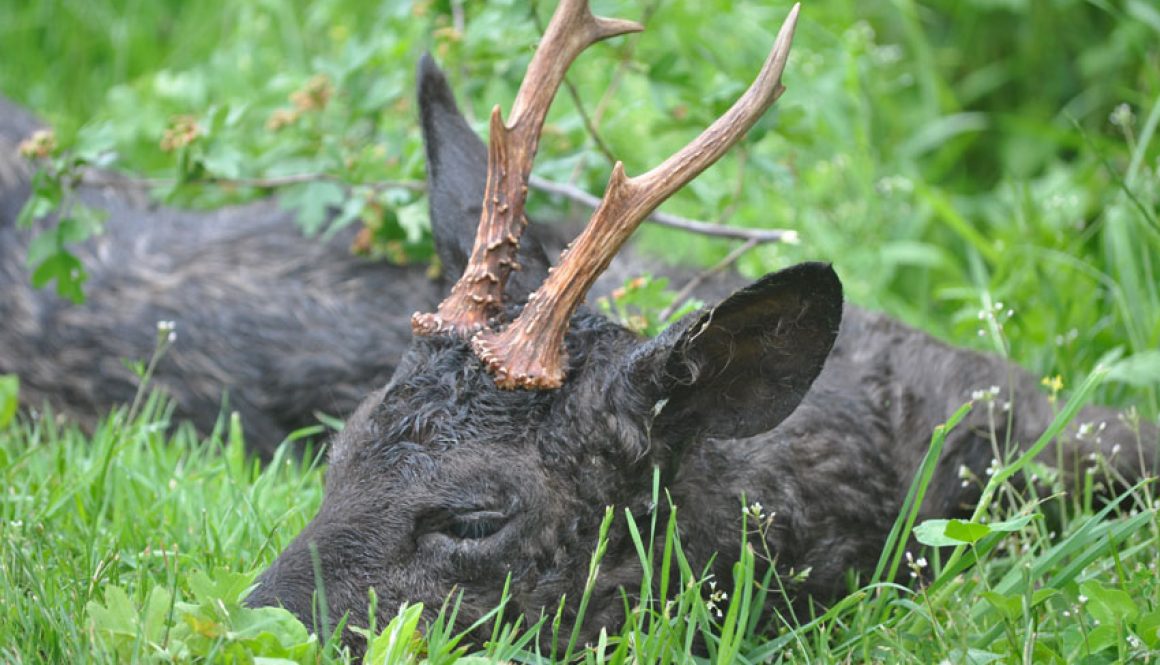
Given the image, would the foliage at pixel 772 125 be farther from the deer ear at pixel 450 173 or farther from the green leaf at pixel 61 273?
the deer ear at pixel 450 173

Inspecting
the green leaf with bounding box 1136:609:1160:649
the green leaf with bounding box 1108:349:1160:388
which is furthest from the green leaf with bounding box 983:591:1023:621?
the green leaf with bounding box 1108:349:1160:388

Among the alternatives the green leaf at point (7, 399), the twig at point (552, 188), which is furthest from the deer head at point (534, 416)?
the green leaf at point (7, 399)

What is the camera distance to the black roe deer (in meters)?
4.68

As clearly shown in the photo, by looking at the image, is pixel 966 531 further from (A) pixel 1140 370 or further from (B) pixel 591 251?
(A) pixel 1140 370

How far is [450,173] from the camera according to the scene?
3.56 metres

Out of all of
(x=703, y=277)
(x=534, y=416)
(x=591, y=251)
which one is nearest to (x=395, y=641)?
(x=534, y=416)

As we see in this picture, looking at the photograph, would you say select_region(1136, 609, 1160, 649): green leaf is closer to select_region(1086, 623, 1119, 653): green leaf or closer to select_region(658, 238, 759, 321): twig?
select_region(1086, 623, 1119, 653): green leaf

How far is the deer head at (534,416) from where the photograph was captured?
284cm

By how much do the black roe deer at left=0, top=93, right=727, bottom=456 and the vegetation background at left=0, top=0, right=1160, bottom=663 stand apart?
175 millimetres

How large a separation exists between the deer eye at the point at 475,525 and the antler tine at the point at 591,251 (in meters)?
0.27

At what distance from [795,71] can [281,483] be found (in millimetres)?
2465

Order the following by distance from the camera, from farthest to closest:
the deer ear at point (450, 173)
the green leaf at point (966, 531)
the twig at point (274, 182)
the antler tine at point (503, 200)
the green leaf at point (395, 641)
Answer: the twig at point (274, 182) → the deer ear at point (450, 173) → the antler tine at point (503, 200) → the green leaf at point (966, 531) → the green leaf at point (395, 641)

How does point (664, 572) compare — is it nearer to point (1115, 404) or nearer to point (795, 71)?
point (1115, 404)

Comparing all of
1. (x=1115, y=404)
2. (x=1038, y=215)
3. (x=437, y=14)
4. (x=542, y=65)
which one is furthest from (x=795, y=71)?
(x=542, y=65)
